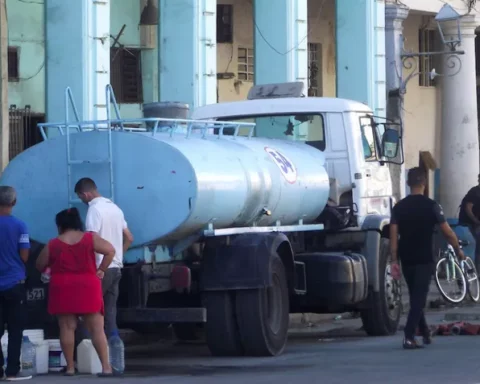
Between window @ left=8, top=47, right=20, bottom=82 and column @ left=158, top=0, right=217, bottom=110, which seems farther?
window @ left=8, top=47, right=20, bottom=82

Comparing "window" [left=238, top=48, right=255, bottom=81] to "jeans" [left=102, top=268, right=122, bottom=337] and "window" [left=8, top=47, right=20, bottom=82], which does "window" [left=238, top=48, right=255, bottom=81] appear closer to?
"window" [left=8, top=47, right=20, bottom=82]

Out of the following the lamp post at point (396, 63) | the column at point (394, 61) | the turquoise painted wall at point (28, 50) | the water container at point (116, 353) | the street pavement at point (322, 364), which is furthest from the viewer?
the column at point (394, 61)

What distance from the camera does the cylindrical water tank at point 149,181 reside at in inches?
450

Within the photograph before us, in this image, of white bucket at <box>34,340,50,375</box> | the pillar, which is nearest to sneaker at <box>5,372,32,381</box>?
white bucket at <box>34,340,50,375</box>

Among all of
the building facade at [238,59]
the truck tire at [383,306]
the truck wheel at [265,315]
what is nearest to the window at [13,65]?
the building facade at [238,59]

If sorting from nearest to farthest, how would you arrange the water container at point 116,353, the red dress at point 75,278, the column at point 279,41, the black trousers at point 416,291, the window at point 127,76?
the red dress at point 75,278
the water container at point 116,353
the black trousers at point 416,291
the column at point 279,41
the window at point 127,76

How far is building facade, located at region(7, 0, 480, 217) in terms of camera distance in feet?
56.4

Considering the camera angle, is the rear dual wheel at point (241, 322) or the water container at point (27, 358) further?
the rear dual wheel at point (241, 322)

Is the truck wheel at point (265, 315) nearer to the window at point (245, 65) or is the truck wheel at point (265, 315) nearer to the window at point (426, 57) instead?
the window at point (245, 65)

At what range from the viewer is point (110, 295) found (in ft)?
37.0

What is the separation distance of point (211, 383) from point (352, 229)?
4759 mm

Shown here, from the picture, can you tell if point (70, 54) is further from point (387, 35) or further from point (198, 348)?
point (387, 35)

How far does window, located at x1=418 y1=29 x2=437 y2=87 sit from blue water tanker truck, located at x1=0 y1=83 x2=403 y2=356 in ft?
48.6

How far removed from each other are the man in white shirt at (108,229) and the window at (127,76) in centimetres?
1180
